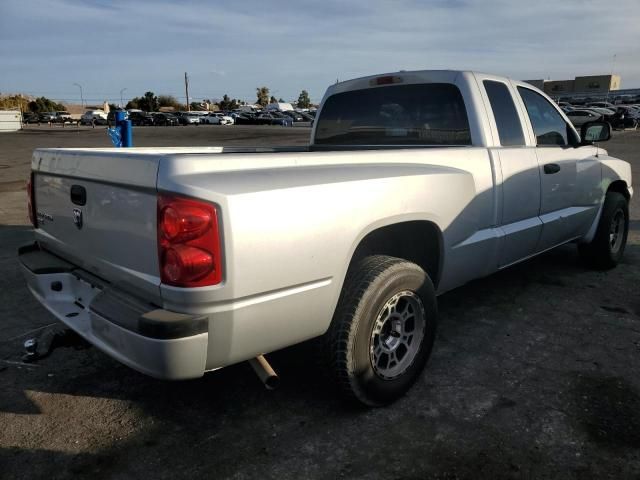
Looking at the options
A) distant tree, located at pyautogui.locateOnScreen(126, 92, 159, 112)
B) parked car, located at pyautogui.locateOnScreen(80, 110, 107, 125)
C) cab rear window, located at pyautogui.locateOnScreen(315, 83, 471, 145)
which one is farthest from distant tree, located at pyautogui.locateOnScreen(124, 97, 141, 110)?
cab rear window, located at pyautogui.locateOnScreen(315, 83, 471, 145)

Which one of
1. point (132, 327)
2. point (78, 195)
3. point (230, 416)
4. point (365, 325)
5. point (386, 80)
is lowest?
point (230, 416)

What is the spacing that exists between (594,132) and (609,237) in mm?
1125

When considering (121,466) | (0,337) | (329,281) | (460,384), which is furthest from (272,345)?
(0,337)

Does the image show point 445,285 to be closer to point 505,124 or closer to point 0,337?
point 505,124

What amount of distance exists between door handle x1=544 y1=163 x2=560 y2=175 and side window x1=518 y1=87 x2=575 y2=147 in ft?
0.68

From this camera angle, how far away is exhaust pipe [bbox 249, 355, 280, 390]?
96.0 inches

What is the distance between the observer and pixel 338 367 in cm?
266

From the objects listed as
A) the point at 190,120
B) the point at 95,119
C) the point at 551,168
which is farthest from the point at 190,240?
the point at 95,119

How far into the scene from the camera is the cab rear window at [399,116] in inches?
150

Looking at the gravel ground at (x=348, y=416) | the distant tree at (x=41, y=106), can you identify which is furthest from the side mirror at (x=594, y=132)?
the distant tree at (x=41, y=106)

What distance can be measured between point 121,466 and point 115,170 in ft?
4.45

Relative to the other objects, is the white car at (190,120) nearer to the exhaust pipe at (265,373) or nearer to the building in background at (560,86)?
the exhaust pipe at (265,373)

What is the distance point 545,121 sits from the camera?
4492 millimetres

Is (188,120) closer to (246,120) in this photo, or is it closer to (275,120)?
(246,120)
